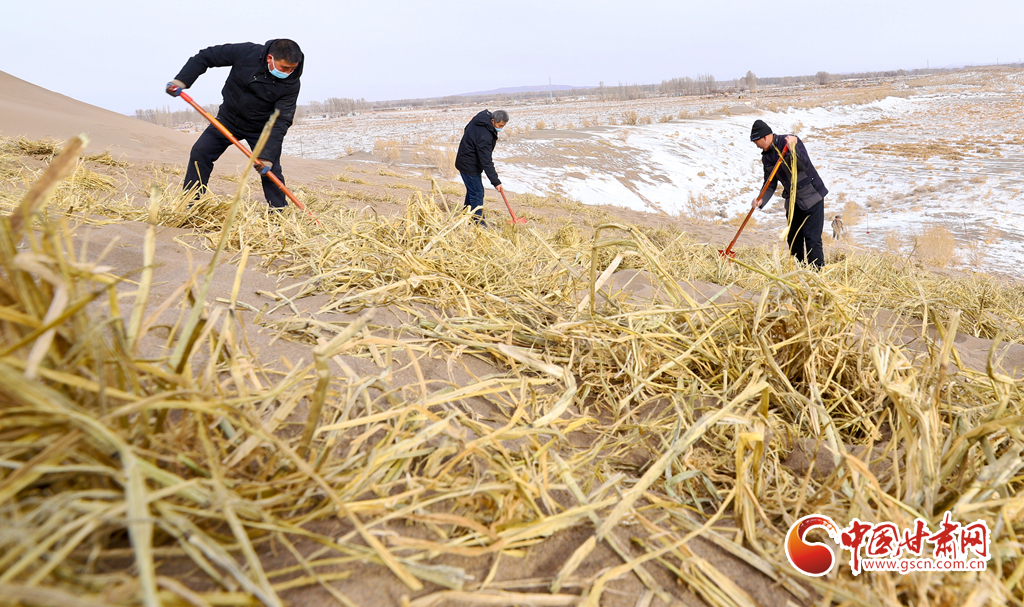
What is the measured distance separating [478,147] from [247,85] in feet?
8.66

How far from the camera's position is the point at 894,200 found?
46.8ft

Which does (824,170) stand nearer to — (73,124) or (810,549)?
(73,124)

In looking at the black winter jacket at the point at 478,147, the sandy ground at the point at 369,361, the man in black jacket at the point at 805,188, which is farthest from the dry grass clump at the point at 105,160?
the man in black jacket at the point at 805,188

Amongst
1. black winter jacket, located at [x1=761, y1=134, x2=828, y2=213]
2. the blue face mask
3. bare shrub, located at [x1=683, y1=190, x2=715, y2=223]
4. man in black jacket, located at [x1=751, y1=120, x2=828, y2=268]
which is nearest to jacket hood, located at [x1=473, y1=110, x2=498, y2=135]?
the blue face mask

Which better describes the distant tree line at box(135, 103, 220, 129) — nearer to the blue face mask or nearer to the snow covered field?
the snow covered field

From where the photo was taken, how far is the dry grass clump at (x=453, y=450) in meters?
0.54

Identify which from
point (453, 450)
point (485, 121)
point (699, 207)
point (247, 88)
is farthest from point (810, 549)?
point (699, 207)

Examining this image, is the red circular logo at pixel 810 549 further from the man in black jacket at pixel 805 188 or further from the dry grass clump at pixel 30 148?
the dry grass clump at pixel 30 148

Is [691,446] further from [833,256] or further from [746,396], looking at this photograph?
[833,256]

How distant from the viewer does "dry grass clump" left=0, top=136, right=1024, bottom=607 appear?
1.78 ft

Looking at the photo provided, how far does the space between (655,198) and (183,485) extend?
14.6 m

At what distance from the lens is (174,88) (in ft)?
10.9

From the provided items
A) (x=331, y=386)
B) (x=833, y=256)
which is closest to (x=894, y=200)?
(x=833, y=256)

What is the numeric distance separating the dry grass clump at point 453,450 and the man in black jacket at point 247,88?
266cm
